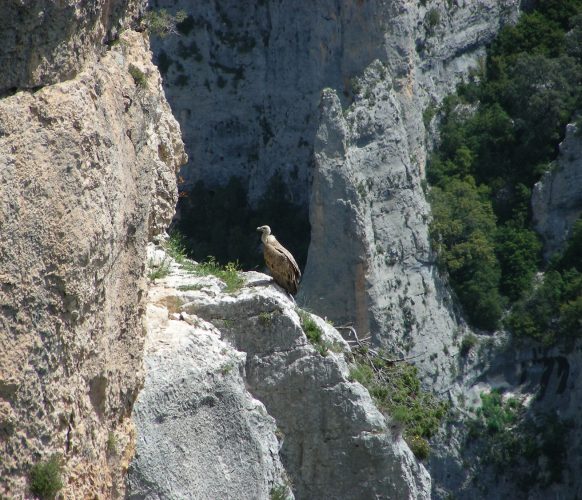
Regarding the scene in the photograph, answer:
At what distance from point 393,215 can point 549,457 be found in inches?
382

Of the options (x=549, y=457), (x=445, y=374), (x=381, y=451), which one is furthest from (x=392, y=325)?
(x=381, y=451)

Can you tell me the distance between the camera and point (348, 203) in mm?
48125

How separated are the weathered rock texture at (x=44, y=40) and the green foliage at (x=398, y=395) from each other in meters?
7.10

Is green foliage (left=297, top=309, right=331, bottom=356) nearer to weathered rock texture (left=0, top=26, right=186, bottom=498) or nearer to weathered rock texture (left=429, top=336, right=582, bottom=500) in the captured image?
weathered rock texture (left=0, top=26, right=186, bottom=498)

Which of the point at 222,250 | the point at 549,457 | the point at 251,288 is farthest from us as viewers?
the point at 222,250

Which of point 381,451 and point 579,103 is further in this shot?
point 579,103

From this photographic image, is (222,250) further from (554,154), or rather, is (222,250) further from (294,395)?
(294,395)

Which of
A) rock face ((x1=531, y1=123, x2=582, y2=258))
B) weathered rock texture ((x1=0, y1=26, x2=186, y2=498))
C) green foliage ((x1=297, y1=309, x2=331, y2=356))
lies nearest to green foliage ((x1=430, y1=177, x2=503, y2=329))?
rock face ((x1=531, y1=123, x2=582, y2=258))

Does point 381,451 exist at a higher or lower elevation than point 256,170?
lower

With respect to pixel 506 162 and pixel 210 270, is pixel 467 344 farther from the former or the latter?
pixel 210 270

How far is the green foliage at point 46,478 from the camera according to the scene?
10.6 m

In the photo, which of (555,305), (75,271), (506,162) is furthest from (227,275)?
(506,162)

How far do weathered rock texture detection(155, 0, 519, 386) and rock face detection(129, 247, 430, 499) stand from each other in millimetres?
26847

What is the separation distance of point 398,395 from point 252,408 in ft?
15.3
